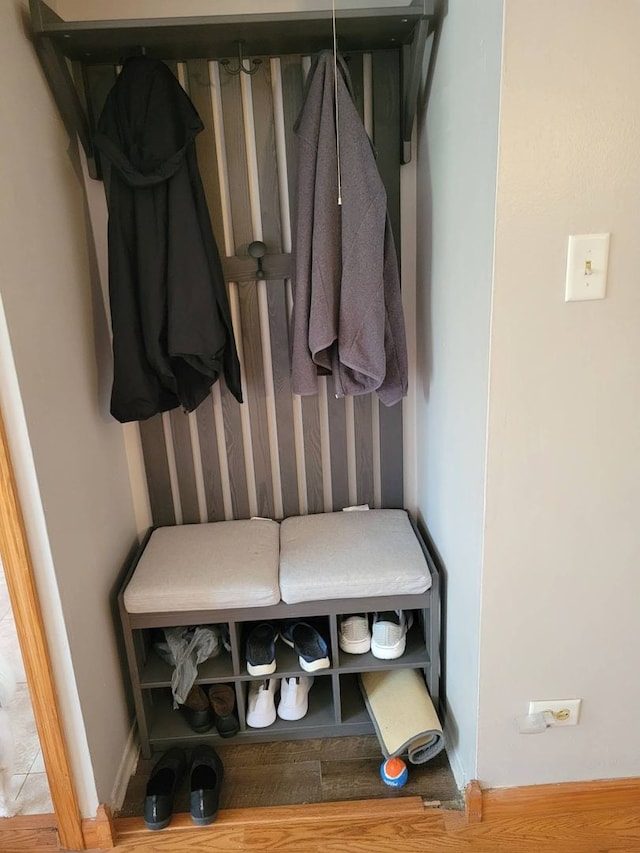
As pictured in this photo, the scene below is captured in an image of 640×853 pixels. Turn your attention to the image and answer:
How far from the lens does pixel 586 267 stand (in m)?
1.20

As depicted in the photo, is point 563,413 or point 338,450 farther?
point 338,450

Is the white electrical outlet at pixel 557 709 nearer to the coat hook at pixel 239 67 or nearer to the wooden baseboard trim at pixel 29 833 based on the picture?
the wooden baseboard trim at pixel 29 833

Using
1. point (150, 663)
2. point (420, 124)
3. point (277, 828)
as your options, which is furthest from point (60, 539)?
point (420, 124)

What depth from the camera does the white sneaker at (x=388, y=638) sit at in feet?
5.89

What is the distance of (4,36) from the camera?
51.8 inches

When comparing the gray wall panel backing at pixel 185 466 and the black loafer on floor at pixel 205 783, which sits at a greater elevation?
the gray wall panel backing at pixel 185 466

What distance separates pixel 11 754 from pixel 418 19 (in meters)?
2.11

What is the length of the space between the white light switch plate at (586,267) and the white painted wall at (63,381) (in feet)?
3.60

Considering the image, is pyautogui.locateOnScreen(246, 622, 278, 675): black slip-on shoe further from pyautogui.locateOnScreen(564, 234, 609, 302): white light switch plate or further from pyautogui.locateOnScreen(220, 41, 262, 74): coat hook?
pyautogui.locateOnScreen(220, 41, 262, 74): coat hook

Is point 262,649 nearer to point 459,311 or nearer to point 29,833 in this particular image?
point 29,833

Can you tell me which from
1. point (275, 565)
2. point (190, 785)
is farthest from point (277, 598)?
point (190, 785)

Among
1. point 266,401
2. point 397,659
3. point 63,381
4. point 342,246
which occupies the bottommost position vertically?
point 397,659

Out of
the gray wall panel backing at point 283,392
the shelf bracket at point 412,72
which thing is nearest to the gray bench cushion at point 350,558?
the gray wall panel backing at point 283,392

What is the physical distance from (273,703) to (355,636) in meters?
0.32
